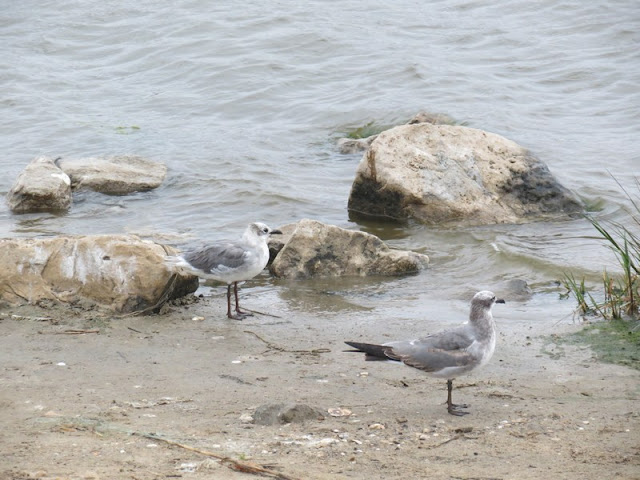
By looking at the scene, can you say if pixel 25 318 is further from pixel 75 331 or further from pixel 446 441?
pixel 446 441

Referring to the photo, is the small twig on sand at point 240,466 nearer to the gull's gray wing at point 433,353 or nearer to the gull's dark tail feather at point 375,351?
the gull's dark tail feather at point 375,351

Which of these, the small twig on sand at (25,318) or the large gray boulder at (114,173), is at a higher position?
the small twig on sand at (25,318)

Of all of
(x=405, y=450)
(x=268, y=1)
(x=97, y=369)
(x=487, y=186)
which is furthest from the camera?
(x=268, y=1)

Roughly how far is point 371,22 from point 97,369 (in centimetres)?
1751

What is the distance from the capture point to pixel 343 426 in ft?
18.1

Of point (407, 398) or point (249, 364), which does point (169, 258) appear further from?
point (407, 398)

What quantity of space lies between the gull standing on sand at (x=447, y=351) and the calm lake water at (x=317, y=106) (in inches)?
88.7

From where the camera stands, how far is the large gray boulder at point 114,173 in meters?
13.3

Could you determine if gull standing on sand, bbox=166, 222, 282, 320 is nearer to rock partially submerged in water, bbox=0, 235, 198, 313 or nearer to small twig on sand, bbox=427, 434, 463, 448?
rock partially submerged in water, bbox=0, 235, 198, 313

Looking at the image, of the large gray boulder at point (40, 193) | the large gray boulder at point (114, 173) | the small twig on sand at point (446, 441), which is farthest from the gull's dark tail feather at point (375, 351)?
the large gray boulder at point (114, 173)

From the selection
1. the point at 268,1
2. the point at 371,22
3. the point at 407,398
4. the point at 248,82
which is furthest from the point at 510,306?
the point at 268,1

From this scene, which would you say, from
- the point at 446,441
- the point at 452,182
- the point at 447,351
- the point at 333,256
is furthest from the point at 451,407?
the point at 452,182

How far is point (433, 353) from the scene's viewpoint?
588cm

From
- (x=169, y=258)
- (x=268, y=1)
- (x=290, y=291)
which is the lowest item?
(x=290, y=291)
